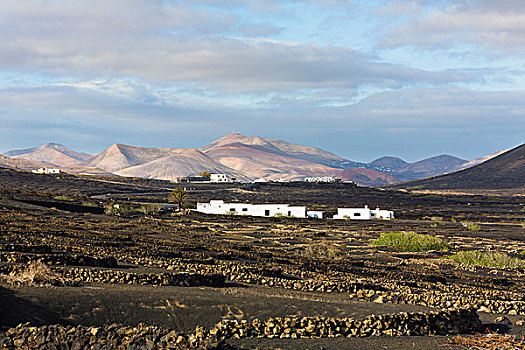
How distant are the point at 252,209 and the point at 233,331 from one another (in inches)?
2785

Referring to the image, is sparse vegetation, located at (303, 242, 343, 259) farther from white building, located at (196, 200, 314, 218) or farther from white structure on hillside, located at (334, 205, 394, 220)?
white building, located at (196, 200, 314, 218)

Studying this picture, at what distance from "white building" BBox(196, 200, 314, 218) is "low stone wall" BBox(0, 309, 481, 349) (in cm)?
6620

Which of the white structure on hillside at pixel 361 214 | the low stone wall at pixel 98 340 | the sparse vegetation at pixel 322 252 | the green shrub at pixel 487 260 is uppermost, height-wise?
the low stone wall at pixel 98 340

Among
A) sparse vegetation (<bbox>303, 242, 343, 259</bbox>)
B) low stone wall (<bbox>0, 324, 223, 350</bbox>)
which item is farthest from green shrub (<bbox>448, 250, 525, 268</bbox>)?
low stone wall (<bbox>0, 324, 223, 350</bbox>)

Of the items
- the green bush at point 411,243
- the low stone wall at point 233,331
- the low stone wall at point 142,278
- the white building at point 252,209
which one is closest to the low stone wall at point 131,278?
the low stone wall at point 142,278

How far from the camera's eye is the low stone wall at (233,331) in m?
7.50

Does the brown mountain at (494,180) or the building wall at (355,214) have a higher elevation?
the brown mountain at (494,180)

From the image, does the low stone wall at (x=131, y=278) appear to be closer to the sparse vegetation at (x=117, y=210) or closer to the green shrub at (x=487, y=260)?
the green shrub at (x=487, y=260)

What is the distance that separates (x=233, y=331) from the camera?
31.2 feet

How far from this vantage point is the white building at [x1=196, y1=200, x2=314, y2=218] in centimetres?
7775

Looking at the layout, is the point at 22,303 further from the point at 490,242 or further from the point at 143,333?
the point at 490,242

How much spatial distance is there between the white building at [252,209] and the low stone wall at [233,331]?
66.2 meters

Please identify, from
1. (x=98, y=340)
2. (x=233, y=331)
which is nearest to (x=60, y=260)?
(x=233, y=331)

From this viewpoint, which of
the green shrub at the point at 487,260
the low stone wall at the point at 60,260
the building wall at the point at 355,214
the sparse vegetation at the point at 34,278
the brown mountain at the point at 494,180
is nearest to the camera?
the sparse vegetation at the point at 34,278
